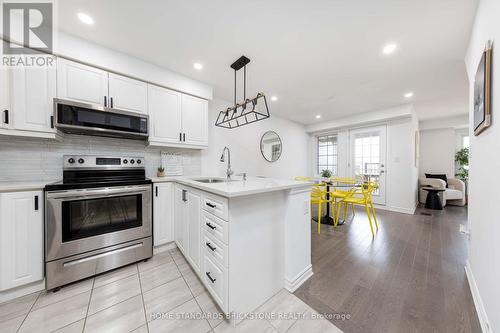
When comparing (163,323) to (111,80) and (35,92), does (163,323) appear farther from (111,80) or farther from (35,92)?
(111,80)

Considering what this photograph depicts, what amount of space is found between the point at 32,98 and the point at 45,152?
0.58m

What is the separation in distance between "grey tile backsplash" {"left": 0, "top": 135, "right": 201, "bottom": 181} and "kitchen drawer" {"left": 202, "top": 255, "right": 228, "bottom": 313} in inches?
74.7

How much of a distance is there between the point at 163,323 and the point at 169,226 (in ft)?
3.82

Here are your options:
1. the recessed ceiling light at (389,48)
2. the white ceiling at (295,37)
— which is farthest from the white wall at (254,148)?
the recessed ceiling light at (389,48)

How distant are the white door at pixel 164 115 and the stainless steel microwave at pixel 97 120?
0.50ft

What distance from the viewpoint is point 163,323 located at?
124 cm

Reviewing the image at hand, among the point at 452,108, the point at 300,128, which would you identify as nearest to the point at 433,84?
the point at 452,108

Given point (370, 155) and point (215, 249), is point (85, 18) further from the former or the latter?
point (370, 155)

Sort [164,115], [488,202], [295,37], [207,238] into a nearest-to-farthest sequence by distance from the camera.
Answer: [488,202] → [207,238] → [295,37] → [164,115]

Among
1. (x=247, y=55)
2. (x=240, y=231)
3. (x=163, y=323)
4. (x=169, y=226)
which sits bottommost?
(x=163, y=323)

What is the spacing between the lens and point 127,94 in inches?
84.7

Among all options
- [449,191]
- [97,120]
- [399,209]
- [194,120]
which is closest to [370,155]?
[399,209]

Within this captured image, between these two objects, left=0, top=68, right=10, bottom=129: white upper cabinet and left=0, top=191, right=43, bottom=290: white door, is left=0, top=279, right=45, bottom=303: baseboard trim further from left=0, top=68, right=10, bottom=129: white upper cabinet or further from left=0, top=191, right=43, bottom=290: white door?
left=0, top=68, right=10, bottom=129: white upper cabinet

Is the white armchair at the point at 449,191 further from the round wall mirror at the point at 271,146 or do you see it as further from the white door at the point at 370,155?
the round wall mirror at the point at 271,146
